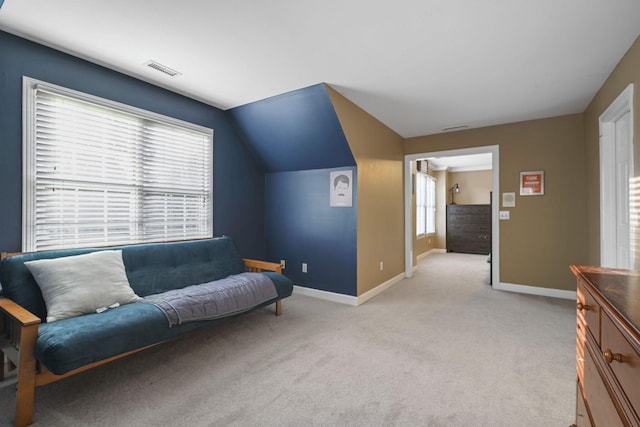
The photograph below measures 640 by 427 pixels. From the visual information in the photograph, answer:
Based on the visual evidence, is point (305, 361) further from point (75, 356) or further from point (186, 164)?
point (186, 164)

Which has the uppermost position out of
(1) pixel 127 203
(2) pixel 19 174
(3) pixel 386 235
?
(2) pixel 19 174

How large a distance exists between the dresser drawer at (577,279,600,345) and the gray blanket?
88.8 inches

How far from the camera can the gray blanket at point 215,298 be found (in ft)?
7.01

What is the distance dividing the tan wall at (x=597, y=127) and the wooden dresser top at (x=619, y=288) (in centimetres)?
153

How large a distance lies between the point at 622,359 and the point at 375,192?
130 inches

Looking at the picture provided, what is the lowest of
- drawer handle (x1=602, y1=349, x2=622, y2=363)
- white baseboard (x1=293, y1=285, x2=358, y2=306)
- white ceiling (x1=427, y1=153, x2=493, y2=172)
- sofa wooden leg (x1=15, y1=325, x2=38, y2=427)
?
white baseboard (x1=293, y1=285, x2=358, y2=306)

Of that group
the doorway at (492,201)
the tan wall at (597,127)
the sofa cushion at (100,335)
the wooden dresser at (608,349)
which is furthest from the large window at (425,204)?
the sofa cushion at (100,335)

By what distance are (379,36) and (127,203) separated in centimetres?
267

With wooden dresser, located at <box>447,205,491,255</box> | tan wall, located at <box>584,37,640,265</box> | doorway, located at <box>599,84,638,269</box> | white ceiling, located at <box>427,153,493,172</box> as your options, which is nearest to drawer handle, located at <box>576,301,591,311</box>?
tan wall, located at <box>584,37,640,265</box>

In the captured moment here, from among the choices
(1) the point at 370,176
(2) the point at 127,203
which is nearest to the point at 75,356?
(2) the point at 127,203

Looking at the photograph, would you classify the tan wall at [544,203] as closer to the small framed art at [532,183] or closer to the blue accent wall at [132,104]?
the small framed art at [532,183]

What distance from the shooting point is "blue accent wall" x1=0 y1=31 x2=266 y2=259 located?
2092mm

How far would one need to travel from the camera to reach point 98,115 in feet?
8.44

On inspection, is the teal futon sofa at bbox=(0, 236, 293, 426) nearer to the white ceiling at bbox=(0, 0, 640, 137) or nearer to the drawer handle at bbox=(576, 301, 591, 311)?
the white ceiling at bbox=(0, 0, 640, 137)
